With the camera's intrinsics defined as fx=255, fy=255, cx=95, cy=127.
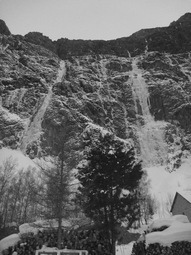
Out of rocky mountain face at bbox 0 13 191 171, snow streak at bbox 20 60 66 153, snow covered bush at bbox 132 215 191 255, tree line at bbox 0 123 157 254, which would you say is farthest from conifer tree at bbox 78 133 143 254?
snow streak at bbox 20 60 66 153

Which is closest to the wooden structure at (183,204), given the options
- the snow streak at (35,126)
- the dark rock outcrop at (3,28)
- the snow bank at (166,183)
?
the snow bank at (166,183)

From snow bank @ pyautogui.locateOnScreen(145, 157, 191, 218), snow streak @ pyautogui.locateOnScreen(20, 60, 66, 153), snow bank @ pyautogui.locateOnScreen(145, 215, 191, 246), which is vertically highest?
snow streak @ pyautogui.locateOnScreen(20, 60, 66, 153)

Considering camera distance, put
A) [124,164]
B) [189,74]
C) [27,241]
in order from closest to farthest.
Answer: [27,241] < [124,164] < [189,74]

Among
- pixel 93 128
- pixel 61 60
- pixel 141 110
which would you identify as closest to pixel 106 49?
pixel 61 60

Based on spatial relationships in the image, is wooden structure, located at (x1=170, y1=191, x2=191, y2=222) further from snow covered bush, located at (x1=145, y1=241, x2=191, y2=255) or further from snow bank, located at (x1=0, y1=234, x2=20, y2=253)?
snow bank, located at (x1=0, y1=234, x2=20, y2=253)

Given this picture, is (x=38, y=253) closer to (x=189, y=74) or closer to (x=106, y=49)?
(x=189, y=74)

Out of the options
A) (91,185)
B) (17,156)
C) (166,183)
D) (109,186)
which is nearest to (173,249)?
(109,186)
